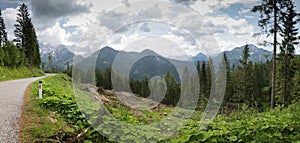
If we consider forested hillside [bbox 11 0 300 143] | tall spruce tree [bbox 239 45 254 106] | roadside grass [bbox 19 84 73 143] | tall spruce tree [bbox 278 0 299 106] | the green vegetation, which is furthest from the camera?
tall spruce tree [bbox 239 45 254 106]

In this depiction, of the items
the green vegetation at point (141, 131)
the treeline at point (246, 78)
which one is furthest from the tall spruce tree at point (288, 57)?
the green vegetation at point (141, 131)

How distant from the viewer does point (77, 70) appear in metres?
6.51

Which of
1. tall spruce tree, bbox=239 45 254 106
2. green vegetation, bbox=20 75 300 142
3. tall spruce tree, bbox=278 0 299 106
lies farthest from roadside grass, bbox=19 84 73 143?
tall spruce tree, bbox=239 45 254 106

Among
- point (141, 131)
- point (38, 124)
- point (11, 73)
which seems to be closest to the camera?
point (141, 131)

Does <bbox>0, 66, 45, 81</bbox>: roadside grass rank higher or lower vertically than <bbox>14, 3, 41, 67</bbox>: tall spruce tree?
lower

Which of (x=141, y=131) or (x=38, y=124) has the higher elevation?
(x=38, y=124)

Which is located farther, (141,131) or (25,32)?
(25,32)

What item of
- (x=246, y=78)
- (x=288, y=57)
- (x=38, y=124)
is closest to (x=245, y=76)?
(x=246, y=78)

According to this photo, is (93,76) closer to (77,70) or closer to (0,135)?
(77,70)

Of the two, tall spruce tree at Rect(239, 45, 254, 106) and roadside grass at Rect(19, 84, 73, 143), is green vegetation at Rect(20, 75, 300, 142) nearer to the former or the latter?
roadside grass at Rect(19, 84, 73, 143)

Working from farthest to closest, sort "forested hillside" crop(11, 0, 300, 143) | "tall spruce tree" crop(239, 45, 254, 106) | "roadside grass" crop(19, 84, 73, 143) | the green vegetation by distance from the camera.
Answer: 1. "tall spruce tree" crop(239, 45, 254, 106)
2. the green vegetation
3. "roadside grass" crop(19, 84, 73, 143)
4. "forested hillside" crop(11, 0, 300, 143)

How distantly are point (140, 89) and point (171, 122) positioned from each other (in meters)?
1.77

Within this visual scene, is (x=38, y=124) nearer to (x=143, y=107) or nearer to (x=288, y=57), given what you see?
(x=143, y=107)

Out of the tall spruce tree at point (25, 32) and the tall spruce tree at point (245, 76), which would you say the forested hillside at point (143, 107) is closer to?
the tall spruce tree at point (245, 76)
